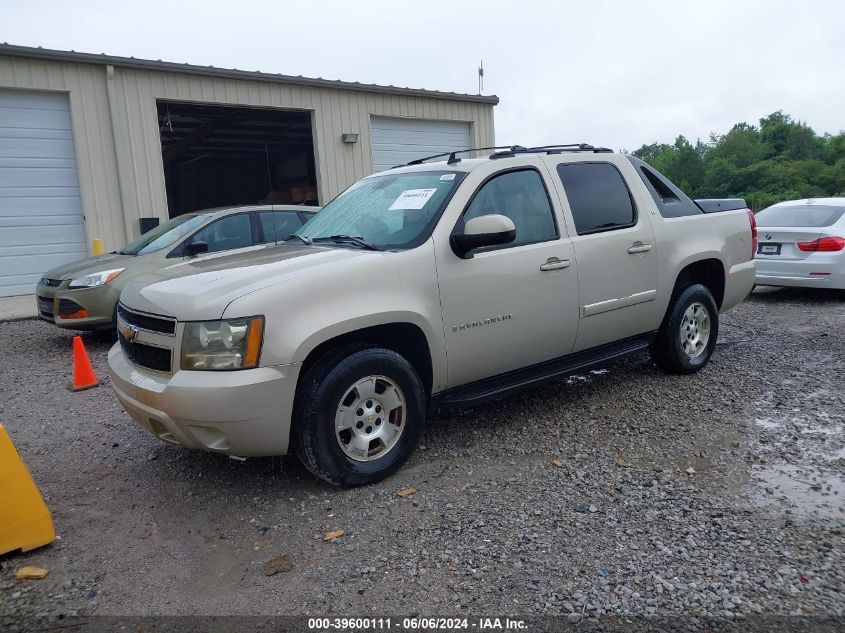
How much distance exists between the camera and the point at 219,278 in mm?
3635

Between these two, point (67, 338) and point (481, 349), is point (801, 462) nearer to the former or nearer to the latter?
point (481, 349)

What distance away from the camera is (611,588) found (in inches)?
108

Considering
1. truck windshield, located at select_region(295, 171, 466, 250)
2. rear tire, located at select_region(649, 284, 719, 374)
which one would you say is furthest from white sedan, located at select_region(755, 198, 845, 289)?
truck windshield, located at select_region(295, 171, 466, 250)

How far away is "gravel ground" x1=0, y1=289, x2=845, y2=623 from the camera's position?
2764 mm

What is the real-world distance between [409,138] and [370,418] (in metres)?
12.8

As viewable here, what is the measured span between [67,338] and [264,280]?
644 centimetres

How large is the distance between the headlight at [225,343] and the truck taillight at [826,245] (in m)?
8.48

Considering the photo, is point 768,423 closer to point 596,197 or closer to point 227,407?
point 596,197

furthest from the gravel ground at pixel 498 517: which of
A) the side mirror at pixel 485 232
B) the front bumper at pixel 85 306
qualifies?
the front bumper at pixel 85 306

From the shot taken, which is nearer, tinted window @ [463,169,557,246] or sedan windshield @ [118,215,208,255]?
tinted window @ [463,169,557,246]

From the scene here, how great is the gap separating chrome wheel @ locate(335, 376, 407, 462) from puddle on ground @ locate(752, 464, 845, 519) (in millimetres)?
2018

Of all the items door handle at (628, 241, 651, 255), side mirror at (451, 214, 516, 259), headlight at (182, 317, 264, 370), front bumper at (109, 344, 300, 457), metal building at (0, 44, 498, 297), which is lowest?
front bumper at (109, 344, 300, 457)

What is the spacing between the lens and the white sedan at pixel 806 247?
353 inches

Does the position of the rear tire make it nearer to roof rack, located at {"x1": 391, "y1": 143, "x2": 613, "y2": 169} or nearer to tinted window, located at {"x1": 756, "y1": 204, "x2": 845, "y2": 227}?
roof rack, located at {"x1": 391, "y1": 143, "x2": 613, "y2": 169}
